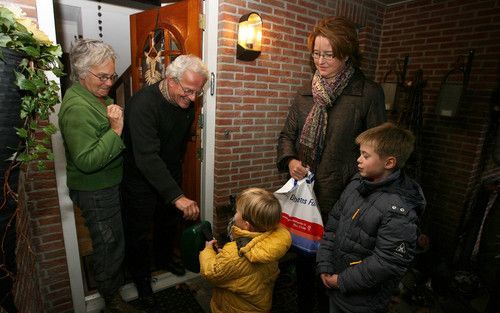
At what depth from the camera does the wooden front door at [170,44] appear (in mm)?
2646

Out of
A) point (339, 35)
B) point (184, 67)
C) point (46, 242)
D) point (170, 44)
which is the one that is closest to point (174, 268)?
point (46, 242)

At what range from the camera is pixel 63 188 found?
82.7 inches

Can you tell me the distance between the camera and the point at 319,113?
2180 mm

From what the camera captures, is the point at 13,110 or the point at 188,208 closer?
the point at 13,110

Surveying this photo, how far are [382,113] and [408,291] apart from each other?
6.75ft

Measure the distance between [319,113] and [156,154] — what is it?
1.26 metres

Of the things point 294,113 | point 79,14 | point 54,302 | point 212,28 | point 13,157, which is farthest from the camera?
point 79,14

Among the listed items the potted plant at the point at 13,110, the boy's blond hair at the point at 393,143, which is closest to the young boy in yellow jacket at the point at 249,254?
the boy's blond hair at the point at 393,143

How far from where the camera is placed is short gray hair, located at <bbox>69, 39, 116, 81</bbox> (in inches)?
69.0

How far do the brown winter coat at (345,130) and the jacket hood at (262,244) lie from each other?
67 cm

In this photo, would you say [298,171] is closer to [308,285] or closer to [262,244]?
[262,244]

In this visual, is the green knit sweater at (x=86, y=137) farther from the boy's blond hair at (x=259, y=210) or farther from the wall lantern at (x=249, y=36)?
the wall lantern at (x=249, y=36)

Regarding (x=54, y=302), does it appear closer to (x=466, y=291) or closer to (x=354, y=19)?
(x=466, y=291)

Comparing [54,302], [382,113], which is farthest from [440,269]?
[54,302]
